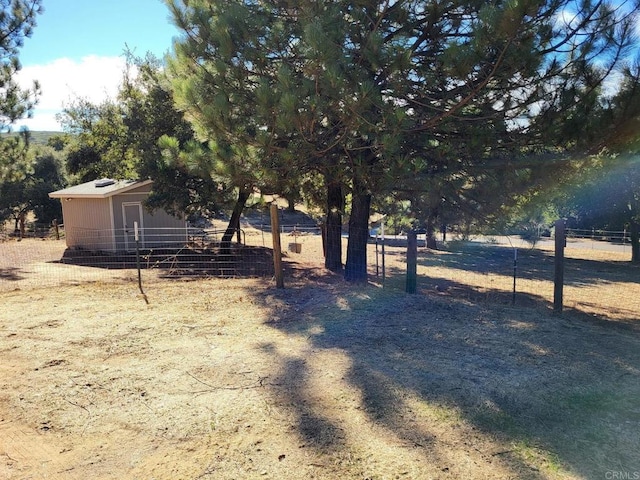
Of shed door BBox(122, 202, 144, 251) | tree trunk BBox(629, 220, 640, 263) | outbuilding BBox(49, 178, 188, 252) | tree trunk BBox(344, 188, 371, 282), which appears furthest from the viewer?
tree trunk BBox(629, 220, 640, 263)

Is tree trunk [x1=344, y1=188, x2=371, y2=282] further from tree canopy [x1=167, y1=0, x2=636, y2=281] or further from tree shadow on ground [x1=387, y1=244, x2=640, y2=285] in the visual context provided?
tree shadow on ground [x1=387, y1=244, x2=640, y2=285]

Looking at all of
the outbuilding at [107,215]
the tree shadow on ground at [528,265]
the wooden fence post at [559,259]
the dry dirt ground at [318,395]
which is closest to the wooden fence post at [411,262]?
the dry dirt ground at [318,395]

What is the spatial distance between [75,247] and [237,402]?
16.2 metres

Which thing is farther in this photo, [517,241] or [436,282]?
[517,241]

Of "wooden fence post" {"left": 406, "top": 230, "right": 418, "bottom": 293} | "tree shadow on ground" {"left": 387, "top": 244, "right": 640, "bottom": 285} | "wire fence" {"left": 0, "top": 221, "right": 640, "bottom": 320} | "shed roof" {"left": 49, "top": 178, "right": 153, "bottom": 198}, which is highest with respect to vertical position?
"shed roof" {"left": 49, "top": 178, "right": 153, "bottom": 198}

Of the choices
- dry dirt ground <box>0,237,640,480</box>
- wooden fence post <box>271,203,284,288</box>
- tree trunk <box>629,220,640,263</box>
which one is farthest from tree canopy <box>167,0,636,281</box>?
tree trunk <box>629,220,640,263</box>

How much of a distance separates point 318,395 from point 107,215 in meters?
15.4

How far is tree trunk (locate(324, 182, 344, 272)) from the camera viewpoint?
12.0m

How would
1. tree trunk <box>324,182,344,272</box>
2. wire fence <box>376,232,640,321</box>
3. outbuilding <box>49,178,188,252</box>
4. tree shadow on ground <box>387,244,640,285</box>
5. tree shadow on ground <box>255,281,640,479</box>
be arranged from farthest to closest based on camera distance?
1. outbuilding <box>49,178,188,252</box>
2. tree shadow on ground <box>387,244,640,285</box>
3. tree trunk <box>324,182,344,272</box>
4. wire fence <box>376,232,640,321</box>
5. tree shadow on ground <box>255,281,640,479</box>

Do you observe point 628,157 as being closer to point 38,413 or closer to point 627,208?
point 38,413

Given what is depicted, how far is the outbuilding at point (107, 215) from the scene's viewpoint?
16.7 meters

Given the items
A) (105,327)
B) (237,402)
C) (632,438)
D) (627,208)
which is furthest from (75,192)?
(627,208)

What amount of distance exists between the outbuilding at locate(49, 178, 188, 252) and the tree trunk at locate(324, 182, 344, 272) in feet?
20.9

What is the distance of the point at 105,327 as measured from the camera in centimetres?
568
